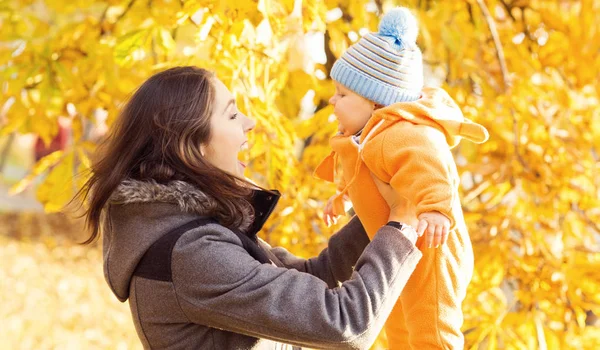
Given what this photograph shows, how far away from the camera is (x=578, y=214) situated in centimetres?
320

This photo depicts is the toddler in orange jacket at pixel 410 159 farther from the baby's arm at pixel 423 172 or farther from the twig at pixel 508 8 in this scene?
the twig at pixel 508 8

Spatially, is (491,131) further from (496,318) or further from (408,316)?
(408,316)

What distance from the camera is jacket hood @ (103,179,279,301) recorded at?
171cm

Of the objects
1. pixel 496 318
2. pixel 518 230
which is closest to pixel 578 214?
pixel 518 230

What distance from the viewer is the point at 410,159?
5.70ft

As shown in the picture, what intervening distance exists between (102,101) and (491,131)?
1447mm

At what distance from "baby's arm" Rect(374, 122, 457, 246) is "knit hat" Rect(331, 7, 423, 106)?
14cm

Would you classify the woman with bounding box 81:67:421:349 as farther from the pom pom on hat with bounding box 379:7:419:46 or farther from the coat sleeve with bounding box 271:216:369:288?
the pom pom on hat with bounding box 379:7:419:46

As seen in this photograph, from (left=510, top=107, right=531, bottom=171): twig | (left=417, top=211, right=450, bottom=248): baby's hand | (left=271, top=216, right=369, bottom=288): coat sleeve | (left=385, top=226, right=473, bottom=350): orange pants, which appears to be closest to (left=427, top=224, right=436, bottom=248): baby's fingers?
(left=417, top=211, right=450, bottom=248): baby's hand

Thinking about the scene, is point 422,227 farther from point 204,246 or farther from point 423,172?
point 204,246

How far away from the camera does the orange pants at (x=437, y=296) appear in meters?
1.82

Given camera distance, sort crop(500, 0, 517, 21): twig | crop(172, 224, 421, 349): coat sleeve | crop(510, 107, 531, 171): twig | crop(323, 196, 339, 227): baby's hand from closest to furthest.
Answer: crop(172, 224, 421, 349): coat sleeve < crop(323, 196, 339, 227): baby's hand < crop(510, 107, 531, 171): twig < crop(500, 0, 517, 21): twig

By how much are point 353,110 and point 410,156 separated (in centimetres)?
27

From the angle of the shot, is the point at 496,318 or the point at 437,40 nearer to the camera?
the point at 496,318
